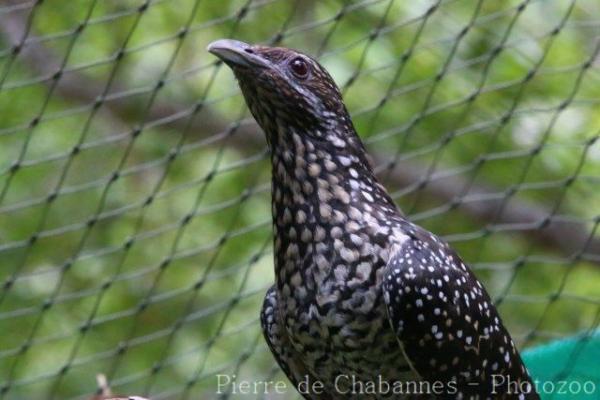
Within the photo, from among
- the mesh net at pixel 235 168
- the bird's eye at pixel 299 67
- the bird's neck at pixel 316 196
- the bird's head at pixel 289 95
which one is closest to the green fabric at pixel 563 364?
the mesh net at pixel 235 168

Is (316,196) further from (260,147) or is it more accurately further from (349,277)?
(260,147)

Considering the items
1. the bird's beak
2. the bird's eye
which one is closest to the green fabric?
the bird's eye

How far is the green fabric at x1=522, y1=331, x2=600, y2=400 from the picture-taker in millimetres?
4621

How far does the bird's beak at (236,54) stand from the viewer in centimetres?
352

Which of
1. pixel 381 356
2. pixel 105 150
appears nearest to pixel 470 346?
pixel 381 356

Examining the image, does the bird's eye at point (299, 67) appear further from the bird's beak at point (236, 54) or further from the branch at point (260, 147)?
the branch at point (260, 147)

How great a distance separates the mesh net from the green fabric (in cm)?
83

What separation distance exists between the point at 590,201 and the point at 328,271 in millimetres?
3036

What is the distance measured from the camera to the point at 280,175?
12.0 ft

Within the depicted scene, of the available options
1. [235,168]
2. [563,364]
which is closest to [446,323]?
[563,364]

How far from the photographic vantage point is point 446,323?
11.5ft

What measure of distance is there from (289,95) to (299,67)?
0.27 ft

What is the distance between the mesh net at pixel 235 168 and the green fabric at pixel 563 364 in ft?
2.72

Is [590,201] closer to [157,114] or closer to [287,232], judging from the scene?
[157,114]
